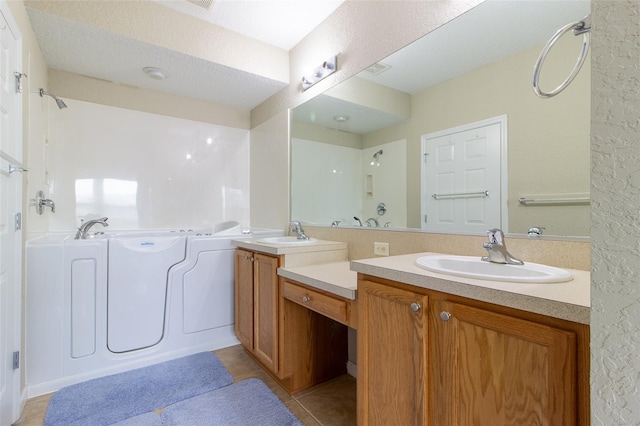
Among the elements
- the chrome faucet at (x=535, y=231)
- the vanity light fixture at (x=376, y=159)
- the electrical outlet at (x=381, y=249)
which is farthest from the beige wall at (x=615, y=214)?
the vanity light fixture at (x=376, y=159)

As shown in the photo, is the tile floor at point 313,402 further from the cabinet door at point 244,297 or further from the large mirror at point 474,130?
the large mirror at point 474,130

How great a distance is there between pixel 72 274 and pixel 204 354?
41.3 inches

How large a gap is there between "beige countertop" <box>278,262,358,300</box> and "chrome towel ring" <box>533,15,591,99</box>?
3.58ft

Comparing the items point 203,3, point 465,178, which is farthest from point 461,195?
point 203,3

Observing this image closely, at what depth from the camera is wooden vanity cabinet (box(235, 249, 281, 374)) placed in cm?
185

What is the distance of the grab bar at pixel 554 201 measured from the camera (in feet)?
3.59

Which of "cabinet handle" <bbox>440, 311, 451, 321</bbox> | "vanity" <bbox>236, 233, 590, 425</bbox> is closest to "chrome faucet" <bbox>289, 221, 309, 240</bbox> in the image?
"vanity" <bbox>236, 233, 590, 425</bbox>

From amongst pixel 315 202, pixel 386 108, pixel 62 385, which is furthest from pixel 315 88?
pixel 62 385

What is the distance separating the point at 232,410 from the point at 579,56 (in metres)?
2.23

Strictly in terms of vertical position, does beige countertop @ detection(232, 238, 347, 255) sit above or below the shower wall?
below

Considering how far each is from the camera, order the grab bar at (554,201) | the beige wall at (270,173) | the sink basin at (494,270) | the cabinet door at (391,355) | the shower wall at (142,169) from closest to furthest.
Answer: the sink basin at (494,270), the cabinet door at (391,355), the grab bar at (554,201), the shower wall at (142,169), the beige wall at (270,173)

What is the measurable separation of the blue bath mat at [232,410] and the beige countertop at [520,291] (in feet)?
3.51

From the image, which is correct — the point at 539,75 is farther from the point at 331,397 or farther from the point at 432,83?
the point at 331,397

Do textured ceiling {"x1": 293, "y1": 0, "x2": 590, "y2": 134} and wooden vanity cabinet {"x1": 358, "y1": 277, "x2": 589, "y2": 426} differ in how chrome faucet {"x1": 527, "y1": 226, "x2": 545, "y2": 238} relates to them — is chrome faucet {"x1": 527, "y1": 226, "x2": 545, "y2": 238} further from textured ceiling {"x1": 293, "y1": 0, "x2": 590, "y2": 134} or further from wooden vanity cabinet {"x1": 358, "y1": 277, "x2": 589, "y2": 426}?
textured ceiling {"x1": 293, "y1": 0, "x2": 590, "y2": 134}
